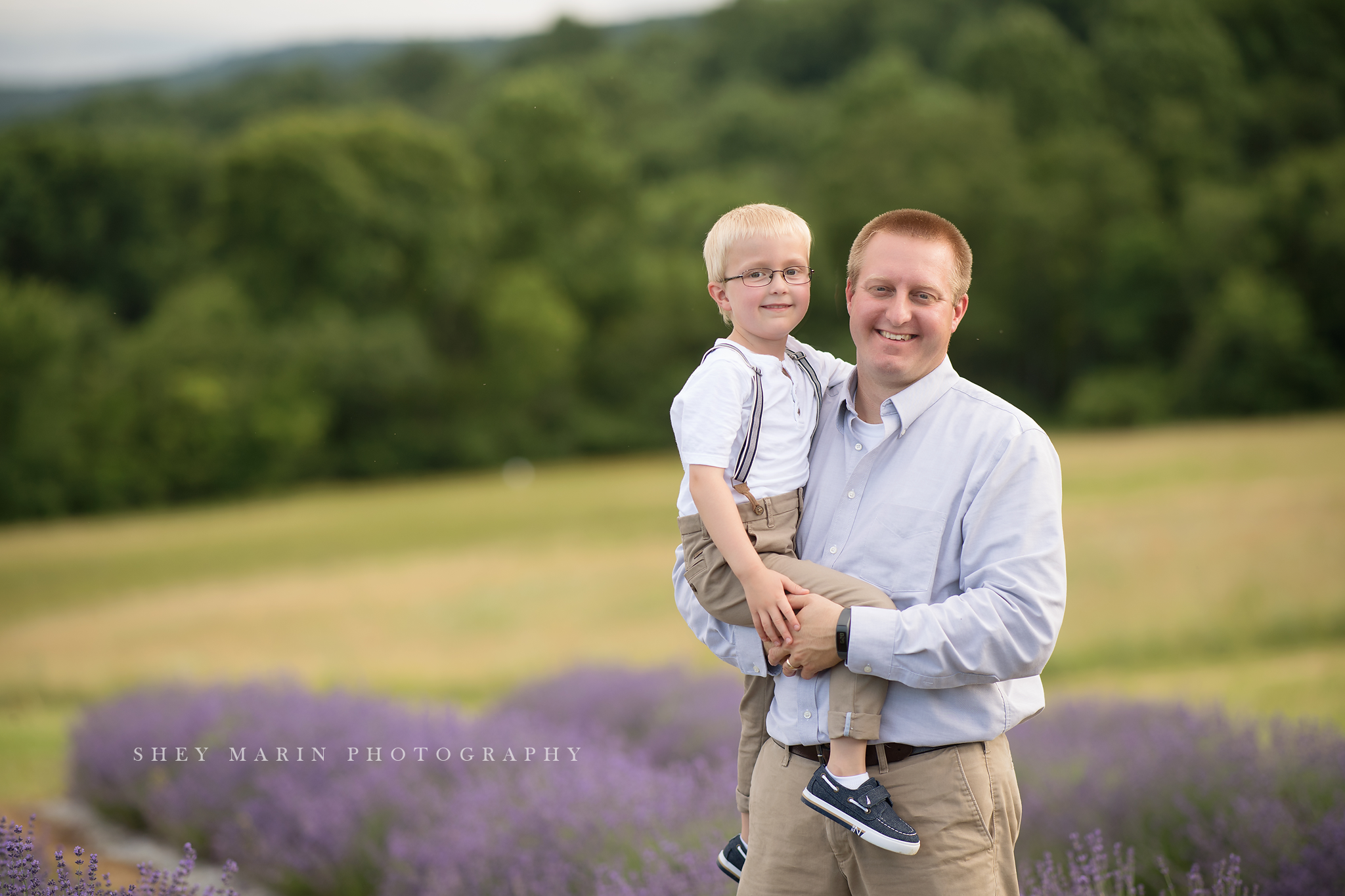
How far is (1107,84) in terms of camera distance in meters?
36.7

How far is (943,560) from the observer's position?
2166mm

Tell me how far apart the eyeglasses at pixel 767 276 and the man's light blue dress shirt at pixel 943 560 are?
359mm

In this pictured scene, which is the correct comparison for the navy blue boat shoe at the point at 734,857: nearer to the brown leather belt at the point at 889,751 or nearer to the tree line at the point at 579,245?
the brown leather belt at the point at 889,751

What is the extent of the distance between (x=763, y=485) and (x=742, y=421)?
0.15 m

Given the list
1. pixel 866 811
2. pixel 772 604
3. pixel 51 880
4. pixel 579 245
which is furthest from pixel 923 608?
pixel 579 245

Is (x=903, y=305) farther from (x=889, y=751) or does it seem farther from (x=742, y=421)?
(x=889, y=751)

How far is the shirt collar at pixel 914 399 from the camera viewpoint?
2.19m

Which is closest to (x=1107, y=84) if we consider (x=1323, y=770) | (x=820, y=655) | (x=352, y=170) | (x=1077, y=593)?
(x=352, y=170)

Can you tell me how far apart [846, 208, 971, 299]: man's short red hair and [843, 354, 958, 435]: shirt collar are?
0.55ft

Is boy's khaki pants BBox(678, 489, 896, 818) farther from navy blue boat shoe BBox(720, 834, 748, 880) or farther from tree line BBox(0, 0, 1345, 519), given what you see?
tree line BBox(0, 0, 1345, 519)

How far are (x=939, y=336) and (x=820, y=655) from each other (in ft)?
2.27

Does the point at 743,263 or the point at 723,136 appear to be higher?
the point at 723,136

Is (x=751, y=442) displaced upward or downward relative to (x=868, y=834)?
upward

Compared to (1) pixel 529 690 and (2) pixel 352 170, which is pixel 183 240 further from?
(1) pixel 529 690
